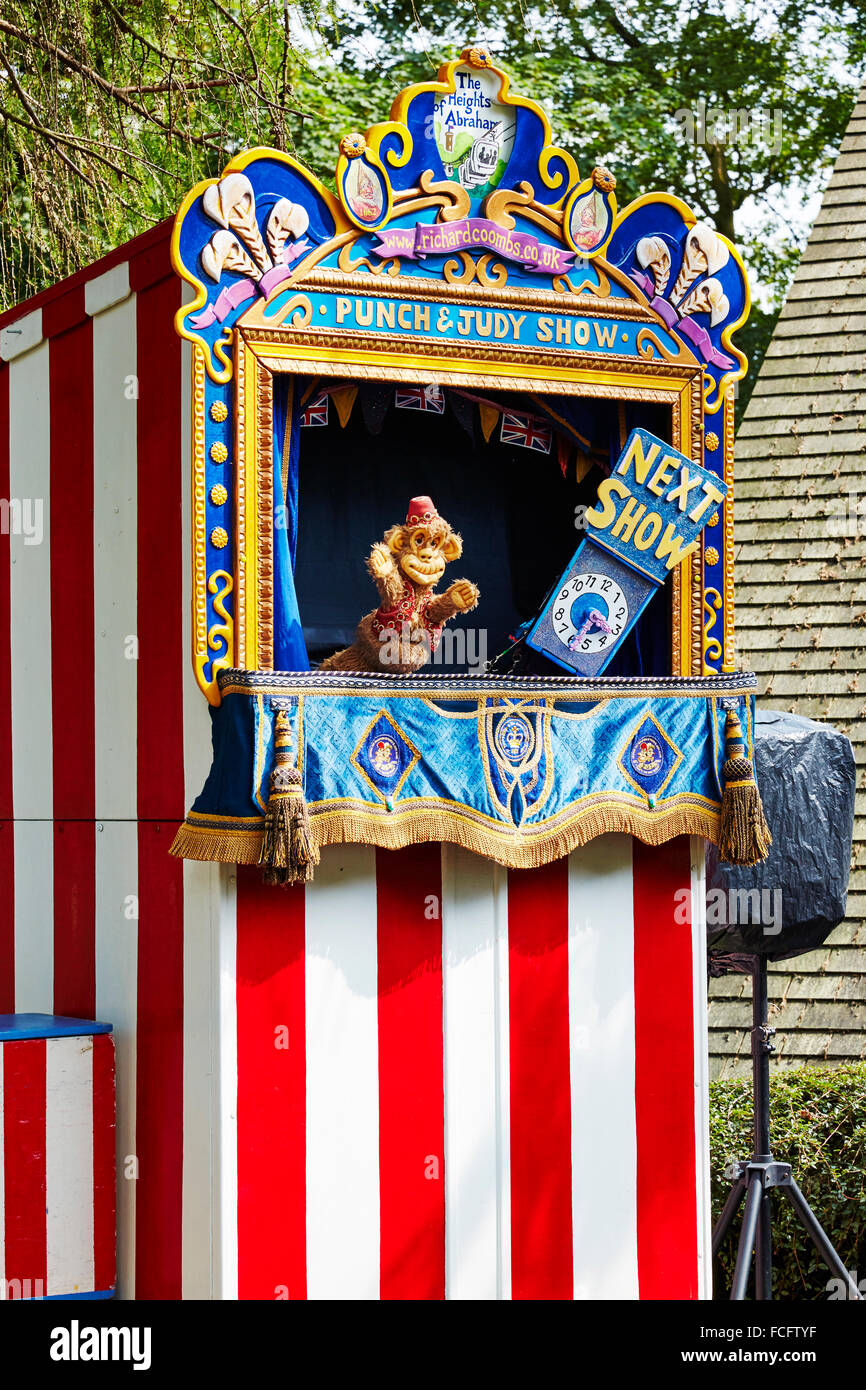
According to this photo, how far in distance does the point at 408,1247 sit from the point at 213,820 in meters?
1.27

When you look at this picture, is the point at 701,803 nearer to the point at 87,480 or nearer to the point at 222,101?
the point at 87,480

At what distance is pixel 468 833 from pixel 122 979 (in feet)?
3.40

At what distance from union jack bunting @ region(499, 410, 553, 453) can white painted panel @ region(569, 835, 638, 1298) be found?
4.18 feet

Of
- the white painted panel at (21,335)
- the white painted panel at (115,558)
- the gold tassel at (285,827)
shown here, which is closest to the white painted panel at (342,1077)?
the gold tassel at (285,827)

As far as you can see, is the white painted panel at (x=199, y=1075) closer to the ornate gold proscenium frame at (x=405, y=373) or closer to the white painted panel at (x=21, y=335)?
the ornate gold proscenium frame at (x=405, y=373)

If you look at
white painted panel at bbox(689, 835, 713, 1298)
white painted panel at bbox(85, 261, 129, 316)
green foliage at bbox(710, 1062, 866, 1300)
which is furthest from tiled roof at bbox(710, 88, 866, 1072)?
white painted panel at bbox(85, 261, 129, 316)

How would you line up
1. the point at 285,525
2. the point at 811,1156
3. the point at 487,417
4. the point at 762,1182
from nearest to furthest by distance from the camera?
the point at 285,525 → the point at 487,417 → the point at 762,1182 → the point at 811,1156

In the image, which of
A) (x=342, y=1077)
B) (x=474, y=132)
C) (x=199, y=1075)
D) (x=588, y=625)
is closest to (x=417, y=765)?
(x=588, y=625)

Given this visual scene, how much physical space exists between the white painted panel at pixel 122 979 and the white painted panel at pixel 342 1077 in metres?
0.53

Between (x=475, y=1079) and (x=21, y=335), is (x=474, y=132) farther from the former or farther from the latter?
(x=475, y=1079)

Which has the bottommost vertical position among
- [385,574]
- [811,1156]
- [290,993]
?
[811,1156]

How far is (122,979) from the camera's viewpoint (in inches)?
175

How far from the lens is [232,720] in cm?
400

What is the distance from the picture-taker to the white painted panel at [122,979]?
4.34 meters
